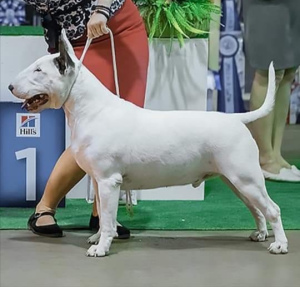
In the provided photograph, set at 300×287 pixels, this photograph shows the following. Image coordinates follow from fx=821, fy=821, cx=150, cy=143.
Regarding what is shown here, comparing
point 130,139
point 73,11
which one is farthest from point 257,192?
point 73,11

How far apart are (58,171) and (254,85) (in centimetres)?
145

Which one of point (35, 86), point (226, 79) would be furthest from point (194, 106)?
point (226, 79)

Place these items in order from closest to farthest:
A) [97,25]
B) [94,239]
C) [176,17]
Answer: [97,25] → [94,239] → [176,17]

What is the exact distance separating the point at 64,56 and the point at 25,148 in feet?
3.36

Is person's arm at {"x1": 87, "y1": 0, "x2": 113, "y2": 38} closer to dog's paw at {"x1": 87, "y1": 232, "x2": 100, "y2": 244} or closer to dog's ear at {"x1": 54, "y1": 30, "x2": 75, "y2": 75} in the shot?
dog's ear at {"x1": 54, "y1": 30, "x2": 75, "y2": 75}

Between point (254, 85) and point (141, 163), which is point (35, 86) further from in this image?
point (254, 85)

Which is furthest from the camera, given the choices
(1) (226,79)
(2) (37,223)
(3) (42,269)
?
(1) (226,79)

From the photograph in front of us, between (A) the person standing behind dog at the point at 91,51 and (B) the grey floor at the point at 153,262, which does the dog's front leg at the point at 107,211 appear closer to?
(B) the grey floor at the point at 153,262

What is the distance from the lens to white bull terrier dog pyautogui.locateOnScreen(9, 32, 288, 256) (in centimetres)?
280

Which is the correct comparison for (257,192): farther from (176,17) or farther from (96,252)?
(176,17)

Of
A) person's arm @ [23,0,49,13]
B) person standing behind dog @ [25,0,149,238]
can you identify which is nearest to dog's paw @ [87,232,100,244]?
person standing behind dog @ [25,0,149,238]

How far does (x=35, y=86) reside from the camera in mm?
2795

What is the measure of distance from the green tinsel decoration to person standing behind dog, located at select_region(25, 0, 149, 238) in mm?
525

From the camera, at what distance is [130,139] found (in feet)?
9.25
